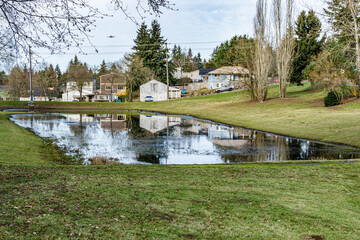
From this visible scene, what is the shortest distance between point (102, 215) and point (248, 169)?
273 inches

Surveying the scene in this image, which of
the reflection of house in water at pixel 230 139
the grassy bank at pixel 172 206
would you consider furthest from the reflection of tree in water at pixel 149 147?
the grassy bank at pixel 172 206

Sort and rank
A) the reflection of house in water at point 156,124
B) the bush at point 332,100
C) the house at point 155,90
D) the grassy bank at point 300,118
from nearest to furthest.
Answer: the grassy bank at point 300,118 → the reflection of house in water at point 156,124 → the bush at point 332,100 → the house at point 155,90

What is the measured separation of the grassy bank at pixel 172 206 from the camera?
523 centimetres

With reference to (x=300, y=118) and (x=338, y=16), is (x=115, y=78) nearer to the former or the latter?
(x=300, y=118)

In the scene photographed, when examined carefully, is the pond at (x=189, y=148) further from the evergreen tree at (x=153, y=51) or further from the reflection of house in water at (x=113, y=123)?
the evergreen tree at (x=153, y=51)

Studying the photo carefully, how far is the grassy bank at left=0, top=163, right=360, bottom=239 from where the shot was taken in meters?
5.23

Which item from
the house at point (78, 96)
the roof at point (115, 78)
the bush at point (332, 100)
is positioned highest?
the roof at point (115, 78)

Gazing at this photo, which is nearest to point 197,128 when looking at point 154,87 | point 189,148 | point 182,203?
point 189,148

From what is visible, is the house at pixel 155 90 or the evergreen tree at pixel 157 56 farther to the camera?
the evergreen tree at pixel 157 56

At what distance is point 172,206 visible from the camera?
6.57 m

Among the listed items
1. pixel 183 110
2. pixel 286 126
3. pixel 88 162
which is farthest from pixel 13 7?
pixel 183 110

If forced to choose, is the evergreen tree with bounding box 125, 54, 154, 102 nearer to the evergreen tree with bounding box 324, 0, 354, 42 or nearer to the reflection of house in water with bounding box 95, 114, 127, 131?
the reflection of house in water with bounding box 95, 114, 127, 131

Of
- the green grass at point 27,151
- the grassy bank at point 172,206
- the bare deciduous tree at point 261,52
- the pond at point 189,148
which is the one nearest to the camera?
the grassy bank at point 172,206

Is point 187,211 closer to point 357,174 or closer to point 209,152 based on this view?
point 357,174
